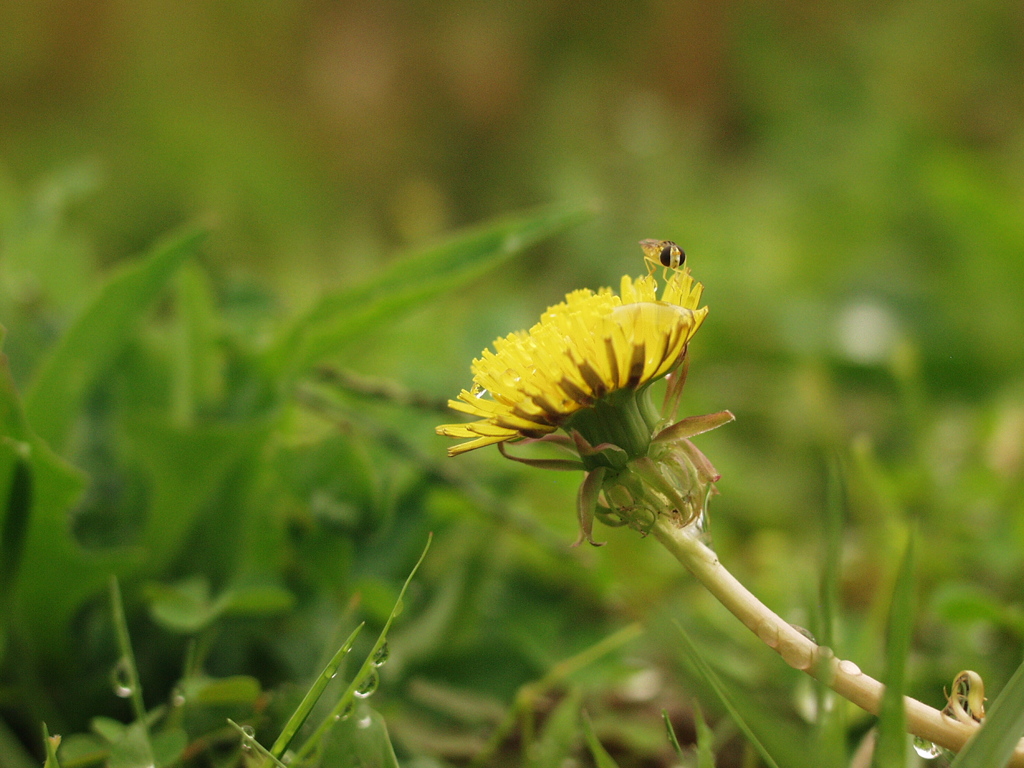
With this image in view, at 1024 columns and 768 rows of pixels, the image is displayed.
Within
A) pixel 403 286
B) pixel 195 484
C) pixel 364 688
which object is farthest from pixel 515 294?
pixel 364 688

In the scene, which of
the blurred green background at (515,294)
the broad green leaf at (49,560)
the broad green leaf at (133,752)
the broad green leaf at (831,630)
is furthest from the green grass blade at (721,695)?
the broad green leaf at (49,560)

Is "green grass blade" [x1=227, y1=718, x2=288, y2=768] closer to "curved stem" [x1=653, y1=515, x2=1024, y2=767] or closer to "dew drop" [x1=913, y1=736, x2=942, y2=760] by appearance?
"curved stem" [x1=653, y1=515, x2=1024, y2=767]

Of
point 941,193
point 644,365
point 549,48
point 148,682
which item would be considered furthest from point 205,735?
point 549,48

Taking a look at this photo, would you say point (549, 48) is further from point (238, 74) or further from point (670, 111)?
point (238, 74)

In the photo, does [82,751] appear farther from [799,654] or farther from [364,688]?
[799,654]

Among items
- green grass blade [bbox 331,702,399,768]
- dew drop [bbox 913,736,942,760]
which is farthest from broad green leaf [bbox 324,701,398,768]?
dew drop [bbox 913,736,942,760]
